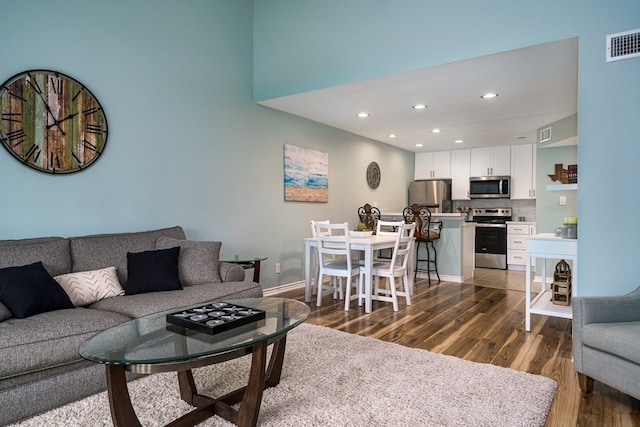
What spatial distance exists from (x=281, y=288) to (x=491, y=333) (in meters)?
2.52

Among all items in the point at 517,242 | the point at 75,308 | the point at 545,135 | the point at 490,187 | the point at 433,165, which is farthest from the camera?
the point at 433,165

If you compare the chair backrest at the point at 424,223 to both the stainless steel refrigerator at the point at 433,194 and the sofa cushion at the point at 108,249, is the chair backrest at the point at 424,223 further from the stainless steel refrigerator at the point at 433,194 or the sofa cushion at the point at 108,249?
the sofa cushion at the point at 108,249

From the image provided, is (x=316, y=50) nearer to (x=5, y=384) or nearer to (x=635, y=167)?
(x=635, y=167)

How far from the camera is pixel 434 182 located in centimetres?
773

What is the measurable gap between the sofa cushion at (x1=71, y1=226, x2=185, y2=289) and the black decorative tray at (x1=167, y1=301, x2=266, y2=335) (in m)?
1.24

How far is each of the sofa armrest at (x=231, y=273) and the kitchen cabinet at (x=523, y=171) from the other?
18.6 ft

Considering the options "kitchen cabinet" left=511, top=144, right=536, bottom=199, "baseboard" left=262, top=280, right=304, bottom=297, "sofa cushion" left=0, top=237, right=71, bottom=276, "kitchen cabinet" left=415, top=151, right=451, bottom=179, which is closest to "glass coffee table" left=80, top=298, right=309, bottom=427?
"sofa cushion" left=0, top=237, right=71, bottom=276

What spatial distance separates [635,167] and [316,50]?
2.97 metres

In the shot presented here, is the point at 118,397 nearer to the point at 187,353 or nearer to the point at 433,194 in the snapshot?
the point at 187,353

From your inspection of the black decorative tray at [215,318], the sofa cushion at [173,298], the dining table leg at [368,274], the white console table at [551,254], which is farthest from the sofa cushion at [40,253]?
the white console table at [551,254]

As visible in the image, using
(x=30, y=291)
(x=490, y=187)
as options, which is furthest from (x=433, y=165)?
(x=30, y=291)

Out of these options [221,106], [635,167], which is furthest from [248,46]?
[635,167]

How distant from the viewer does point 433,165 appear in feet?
26.4

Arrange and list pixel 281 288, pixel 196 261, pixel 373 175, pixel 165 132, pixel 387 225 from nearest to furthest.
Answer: pixel 196 261 → pixel 165 132 → pixel 387 225 → pixel 281 288 → pixel 373 175
